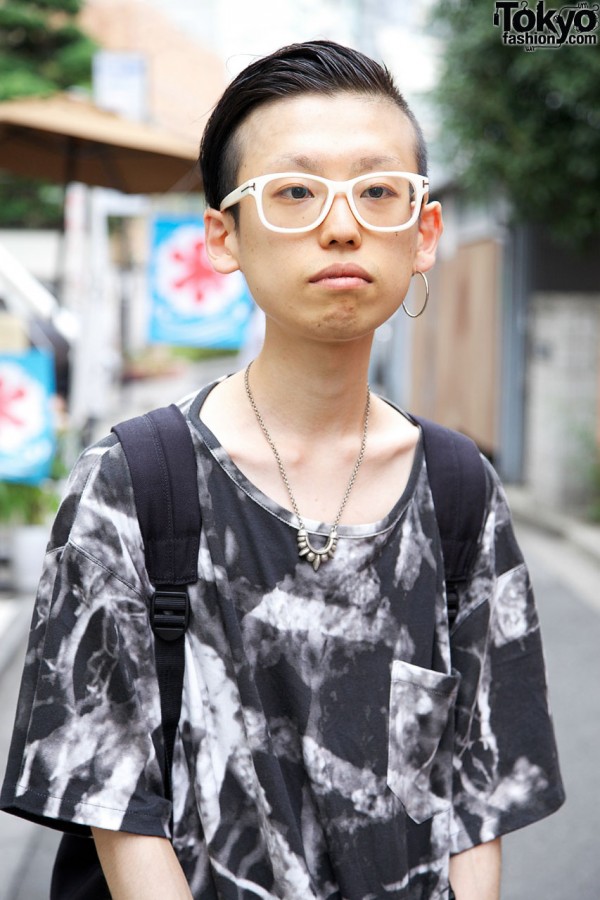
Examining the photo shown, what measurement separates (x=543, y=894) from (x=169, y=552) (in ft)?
8.50

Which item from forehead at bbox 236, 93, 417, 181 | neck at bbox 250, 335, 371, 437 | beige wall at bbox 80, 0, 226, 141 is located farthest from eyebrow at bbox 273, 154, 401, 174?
beige wall at bbox 80, 0, 226, 141

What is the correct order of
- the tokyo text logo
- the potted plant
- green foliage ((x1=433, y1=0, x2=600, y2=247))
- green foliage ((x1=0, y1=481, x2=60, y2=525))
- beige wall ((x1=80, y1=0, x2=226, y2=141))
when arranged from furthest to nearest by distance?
beige wall ((x1=80, y1=0, x2=226, y2=141)) < green foliage ((x1=433, y1=0, x2=600, y2=247)) < the tokyo text logo < green foliage ((x1=0, y1=481, x2=60, y2=525)) < the potted plant

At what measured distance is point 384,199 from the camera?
5.02 feet

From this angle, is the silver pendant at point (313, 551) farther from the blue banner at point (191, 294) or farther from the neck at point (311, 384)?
the blue banner at point (191, 294)

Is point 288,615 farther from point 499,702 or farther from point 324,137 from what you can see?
point 324,137

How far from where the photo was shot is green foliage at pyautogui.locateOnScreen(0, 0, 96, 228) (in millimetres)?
25625

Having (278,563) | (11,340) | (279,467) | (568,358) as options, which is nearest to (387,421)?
(279,467)

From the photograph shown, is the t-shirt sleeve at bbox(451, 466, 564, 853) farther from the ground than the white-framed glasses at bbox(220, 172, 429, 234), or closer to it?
closer to it

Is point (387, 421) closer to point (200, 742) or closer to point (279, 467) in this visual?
point (279, 467)

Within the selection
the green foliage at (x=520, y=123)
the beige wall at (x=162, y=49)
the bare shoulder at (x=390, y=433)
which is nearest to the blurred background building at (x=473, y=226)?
the green foliage at (x=520, y=123)

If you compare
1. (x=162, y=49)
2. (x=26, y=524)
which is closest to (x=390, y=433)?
(x=26, y=524)

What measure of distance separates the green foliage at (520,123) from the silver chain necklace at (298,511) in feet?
26.8

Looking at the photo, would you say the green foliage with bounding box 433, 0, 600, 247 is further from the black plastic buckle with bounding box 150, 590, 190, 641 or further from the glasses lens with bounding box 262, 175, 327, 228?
the black plastic buckle with bounding box 150, 590, 190, 641

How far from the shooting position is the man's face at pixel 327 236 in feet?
4.92
